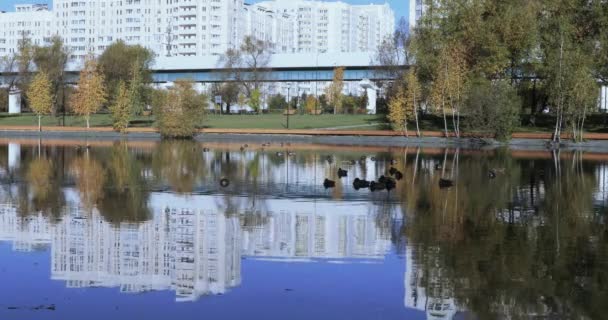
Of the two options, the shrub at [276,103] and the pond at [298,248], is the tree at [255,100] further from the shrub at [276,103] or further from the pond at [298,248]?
the pond at [298,248]

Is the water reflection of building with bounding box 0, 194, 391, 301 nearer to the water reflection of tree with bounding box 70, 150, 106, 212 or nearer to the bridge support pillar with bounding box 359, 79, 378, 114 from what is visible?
the water reflection of tree with bounding box 70, 150, 106, 212

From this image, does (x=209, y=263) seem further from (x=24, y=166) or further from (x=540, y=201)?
(x=24, y=166)

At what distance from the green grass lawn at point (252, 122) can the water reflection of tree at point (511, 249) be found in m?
50.8

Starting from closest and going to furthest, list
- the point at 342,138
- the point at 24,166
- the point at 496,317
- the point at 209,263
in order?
the point at 496,317, the point at 209,263, the point at 24,166, the point at 342,138

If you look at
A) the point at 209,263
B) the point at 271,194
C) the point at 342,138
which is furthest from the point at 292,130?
the point at 209,263

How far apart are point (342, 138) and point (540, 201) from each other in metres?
40.5

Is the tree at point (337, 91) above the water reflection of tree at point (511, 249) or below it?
above

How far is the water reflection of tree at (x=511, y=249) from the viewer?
10.1 m

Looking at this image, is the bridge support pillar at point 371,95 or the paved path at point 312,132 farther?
the bridge support pillar at point 371,95

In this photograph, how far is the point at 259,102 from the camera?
101750mm

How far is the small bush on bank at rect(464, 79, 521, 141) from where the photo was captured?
55938mm

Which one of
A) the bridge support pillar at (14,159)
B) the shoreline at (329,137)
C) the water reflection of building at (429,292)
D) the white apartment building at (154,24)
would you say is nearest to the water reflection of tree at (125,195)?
the bridge support pillar at (14,159)

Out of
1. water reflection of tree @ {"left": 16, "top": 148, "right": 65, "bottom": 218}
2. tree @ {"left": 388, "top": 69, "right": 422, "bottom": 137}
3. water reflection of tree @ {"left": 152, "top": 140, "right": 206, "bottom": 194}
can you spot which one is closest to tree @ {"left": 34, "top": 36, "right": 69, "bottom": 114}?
tree @ {"left": 388, "top": 69, "right": 422, "bottom": 137}

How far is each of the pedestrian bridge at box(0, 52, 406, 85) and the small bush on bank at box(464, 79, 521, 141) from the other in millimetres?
47956
